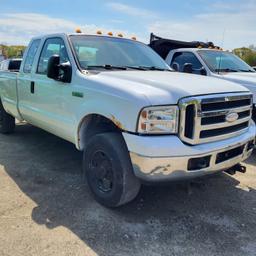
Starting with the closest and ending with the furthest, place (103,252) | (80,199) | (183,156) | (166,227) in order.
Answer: (103,252), (183,156), (166,227), (80,199)

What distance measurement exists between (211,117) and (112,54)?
1791mm

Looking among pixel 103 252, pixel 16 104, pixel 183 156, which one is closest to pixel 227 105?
pixel 183 156

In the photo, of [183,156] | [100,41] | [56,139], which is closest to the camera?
[183,156]

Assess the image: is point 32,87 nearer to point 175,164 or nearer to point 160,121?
point 160,121

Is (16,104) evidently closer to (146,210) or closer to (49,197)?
(49,197)

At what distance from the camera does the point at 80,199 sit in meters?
4.01

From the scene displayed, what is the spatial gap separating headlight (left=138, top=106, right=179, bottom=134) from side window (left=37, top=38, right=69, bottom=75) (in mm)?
1701

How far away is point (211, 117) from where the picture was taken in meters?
3.41

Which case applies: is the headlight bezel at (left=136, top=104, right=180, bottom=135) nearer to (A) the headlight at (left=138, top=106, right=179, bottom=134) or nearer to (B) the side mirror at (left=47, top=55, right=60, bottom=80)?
(A) the headlight at (left=138, top=106, right=179, bottom=134)

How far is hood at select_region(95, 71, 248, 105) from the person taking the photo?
3250mm

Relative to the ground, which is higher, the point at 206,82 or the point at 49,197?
the point at 206,82

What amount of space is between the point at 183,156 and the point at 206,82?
1.01 m

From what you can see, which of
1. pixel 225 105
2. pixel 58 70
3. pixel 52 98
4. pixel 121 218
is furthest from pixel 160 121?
pixel 52 98

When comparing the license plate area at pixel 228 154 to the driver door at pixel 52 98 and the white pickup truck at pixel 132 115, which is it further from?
the driver door at pixel 52 98
